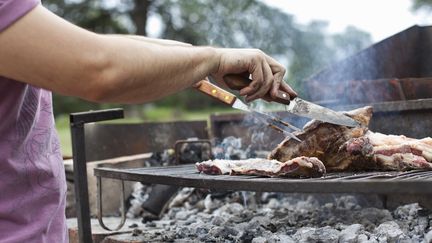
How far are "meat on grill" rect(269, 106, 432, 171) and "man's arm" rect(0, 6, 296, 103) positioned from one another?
1.16 meters

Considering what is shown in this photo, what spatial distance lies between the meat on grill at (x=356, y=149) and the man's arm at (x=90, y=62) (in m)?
1.16

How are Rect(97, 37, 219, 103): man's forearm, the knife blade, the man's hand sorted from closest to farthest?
Rect(97, 37, 219, 103): man's forearm → the man's hand → the knife blade

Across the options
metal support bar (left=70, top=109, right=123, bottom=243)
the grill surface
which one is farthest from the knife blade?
metal support bar (left=70, top=109, right=123, bottom=243)

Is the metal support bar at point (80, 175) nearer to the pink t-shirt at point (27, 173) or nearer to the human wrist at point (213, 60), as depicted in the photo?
the pink t-shirt at point (27, 173)

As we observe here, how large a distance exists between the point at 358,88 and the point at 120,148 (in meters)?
2.14

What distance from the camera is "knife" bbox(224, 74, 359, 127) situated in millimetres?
2391

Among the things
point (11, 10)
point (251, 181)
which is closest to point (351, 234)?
point (251, 181)

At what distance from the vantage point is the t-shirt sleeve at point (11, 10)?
1.53m

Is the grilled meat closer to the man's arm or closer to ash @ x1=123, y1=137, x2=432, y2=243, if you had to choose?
ash @ x1=123, y1=137, x2=432, y2=243

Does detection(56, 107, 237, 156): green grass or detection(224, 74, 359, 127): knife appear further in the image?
detection(56, 107, 237, 156): green grass

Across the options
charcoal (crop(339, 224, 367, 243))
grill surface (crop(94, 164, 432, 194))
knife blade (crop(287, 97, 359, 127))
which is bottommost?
charcoal (crop(339, 224, 367, 243))

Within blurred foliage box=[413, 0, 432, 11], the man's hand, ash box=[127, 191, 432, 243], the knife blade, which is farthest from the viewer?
blurred foliage box=[413, 0, 432, 11]

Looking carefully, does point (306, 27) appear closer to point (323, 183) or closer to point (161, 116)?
point (323, 183)

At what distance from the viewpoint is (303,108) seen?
2752mm
